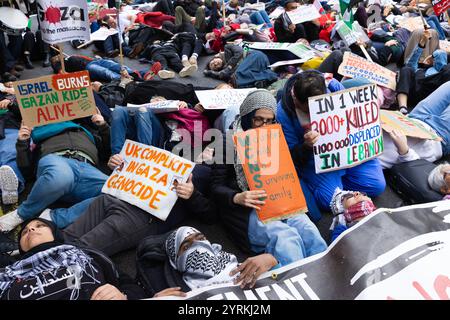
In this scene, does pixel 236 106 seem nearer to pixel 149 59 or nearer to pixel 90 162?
pixel 90 162

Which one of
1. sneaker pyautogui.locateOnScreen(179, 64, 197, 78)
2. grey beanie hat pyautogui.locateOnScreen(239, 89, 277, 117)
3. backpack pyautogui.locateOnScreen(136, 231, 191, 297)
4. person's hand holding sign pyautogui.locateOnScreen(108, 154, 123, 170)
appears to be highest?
grey beanie hat pyautogui.locateOnScreen(239, 89, 277, 117)

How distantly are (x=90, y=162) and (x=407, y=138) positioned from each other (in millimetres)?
2643

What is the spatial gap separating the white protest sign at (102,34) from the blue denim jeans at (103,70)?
150 centimetres

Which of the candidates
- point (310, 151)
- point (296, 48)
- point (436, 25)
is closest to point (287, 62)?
point (296, 48)

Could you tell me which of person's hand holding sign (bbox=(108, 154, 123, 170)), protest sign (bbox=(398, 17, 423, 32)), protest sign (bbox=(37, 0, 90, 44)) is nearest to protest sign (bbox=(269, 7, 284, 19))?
protest sign (bbox=(398, 17, 423, 32))

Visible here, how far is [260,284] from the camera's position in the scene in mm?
1810

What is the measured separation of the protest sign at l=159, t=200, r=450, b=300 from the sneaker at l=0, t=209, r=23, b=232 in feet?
6.02

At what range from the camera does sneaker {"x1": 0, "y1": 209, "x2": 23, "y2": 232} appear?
9.80 feet

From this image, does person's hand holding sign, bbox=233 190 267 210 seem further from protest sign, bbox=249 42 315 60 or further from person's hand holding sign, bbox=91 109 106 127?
protest sign, bbox=249 42 315 60

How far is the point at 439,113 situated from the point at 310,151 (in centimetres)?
180

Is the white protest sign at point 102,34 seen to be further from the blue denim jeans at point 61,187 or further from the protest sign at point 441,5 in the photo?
the protest sign at point 441,5

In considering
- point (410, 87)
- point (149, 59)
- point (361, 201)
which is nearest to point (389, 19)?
point (410, 87)

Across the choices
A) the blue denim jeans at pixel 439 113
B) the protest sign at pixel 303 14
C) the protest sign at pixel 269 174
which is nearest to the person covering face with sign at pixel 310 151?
the protest sign at pixel 269 174

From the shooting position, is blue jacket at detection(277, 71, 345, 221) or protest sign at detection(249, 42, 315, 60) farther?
protest sign at detection(249, 42, 315, 60)
